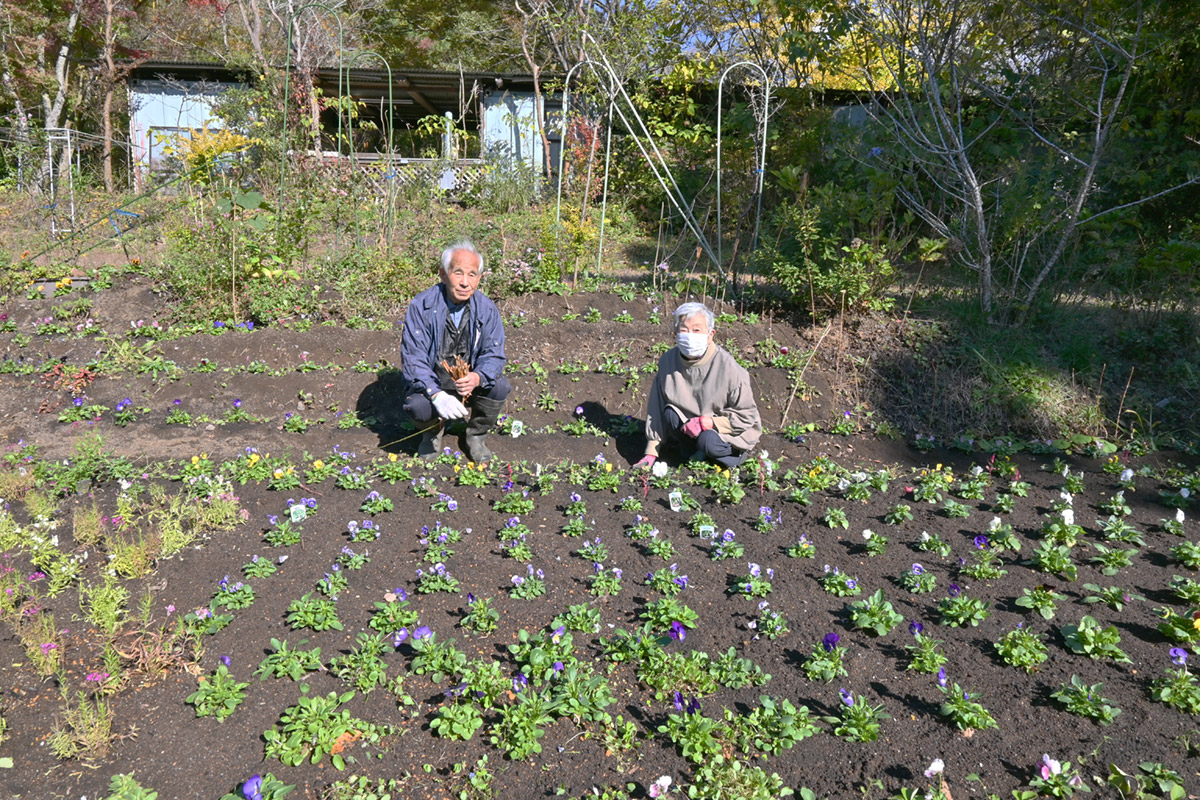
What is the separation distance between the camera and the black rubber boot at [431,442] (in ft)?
14.5

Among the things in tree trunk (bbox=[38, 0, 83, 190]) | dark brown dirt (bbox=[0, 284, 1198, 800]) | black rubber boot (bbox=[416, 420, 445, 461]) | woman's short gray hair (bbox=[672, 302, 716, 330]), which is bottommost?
dark brown dirt (bbox=[0, 284, 1198, 800])

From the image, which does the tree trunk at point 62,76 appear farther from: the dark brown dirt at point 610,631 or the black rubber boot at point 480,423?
the black rubber boot at point 480,423

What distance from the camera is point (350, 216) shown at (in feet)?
25.0

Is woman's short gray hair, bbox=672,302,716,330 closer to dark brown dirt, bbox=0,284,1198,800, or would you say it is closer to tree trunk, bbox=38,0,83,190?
dark brown dirt, bbox=0,284,1198,800

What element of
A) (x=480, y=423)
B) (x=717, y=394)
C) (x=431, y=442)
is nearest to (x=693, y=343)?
Result: (x=717, y=394)

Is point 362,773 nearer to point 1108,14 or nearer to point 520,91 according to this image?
point 1108,14

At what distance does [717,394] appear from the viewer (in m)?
4.13

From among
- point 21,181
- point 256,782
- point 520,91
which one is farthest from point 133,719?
point 520,91

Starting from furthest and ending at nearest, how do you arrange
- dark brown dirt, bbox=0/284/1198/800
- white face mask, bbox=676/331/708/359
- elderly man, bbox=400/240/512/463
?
elderly man, bbox=400/240/512/463 < white face mask, bbox=676/331/708/359 < dark brown dirt, bbox=0/284/1198/800

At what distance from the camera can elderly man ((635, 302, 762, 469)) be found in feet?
13.4

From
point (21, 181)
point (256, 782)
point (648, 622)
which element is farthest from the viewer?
point (21, 181)

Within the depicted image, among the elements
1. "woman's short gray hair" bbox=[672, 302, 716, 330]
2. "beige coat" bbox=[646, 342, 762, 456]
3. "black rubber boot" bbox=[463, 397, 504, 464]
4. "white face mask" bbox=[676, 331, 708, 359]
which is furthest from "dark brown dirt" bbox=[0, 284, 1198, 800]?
"woman's short gray hair" bbox=[672, 302, 716, 330]

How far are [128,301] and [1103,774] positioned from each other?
703 centimetres

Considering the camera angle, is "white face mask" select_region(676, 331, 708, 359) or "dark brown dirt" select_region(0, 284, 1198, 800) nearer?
"dark brown dirt" select_region(0, 284, 1198, 800)
